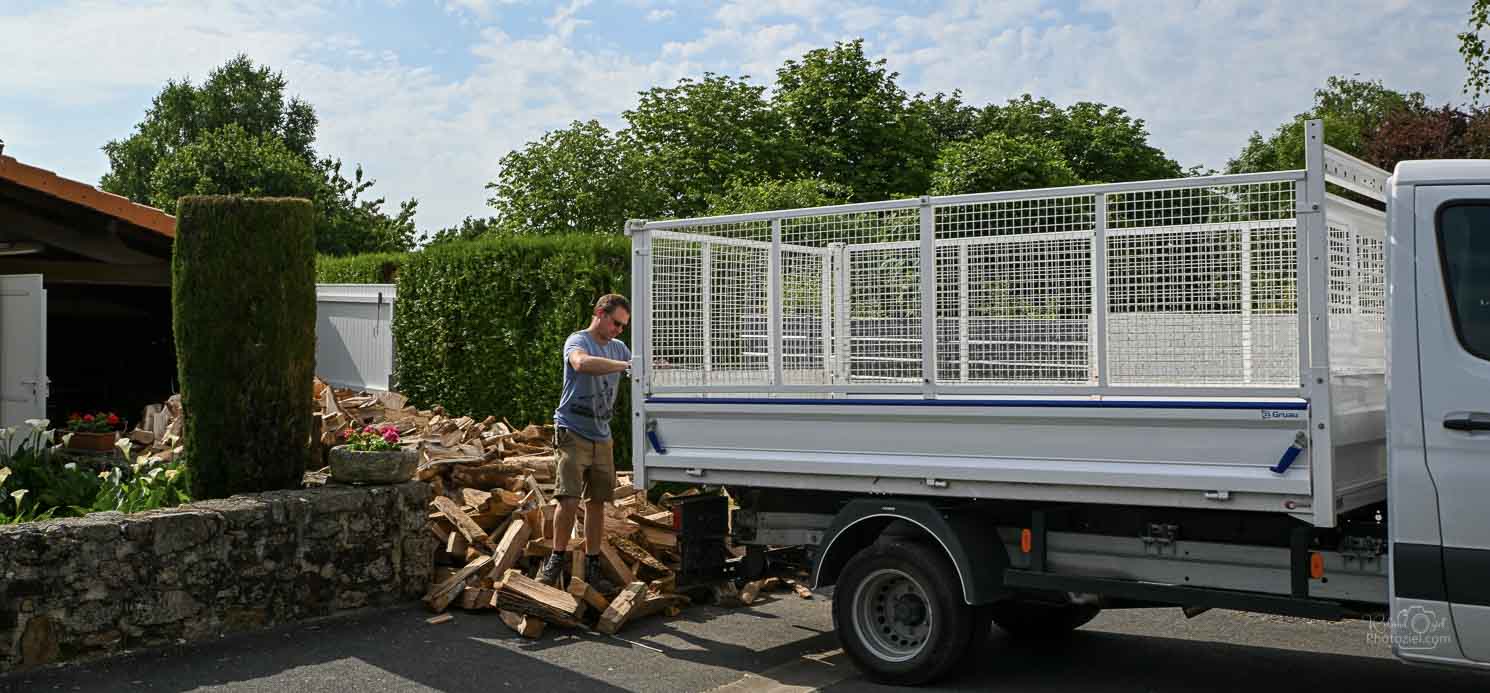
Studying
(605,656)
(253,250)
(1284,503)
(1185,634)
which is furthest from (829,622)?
(253,250)

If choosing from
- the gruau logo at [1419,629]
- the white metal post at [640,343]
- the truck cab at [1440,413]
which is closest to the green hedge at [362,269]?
the white metal post at [640,343]

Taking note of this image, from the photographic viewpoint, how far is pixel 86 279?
42.8 feet

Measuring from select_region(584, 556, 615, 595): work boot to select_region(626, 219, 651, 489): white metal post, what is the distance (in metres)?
0.99

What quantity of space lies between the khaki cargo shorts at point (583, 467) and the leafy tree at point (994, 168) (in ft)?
67.7

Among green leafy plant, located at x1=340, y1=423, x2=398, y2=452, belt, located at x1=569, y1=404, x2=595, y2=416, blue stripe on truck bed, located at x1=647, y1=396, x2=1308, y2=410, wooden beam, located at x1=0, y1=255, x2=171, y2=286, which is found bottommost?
green leafy plant, located at x1=340, y1=423, x2=398, y2=452

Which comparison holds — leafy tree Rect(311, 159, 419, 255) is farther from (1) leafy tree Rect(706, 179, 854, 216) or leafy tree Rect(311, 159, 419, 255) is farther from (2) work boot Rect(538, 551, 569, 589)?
(2) work boot Rect(538, 551, 569, 589)

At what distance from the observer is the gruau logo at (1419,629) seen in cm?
494

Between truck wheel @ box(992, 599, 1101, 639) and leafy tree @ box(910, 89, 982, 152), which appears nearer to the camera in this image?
truck wheel @ box(992, 599, 1101, 639)

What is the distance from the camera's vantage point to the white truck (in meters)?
5.03

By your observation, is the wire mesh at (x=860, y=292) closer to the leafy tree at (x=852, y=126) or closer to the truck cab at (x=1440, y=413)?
the truck cab at (x=1440, y=413)

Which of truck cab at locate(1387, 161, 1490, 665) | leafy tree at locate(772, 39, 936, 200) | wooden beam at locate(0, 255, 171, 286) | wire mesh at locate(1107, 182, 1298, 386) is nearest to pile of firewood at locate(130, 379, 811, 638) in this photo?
wire mesh at locate(1107, 182, 1298, 386)

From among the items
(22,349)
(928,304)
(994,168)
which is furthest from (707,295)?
(994,168)

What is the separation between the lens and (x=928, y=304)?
20.3ft

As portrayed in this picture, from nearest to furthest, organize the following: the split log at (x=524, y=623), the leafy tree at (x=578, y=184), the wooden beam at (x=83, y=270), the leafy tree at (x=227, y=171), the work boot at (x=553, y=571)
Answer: the split log at (x=524, y=623)
the work boot at (x=553, y=571)
the wooden beam at (x=83, y=270)
the leafy tree at (x=578, y=184)
the leafy tree at (x=227, y=171)
